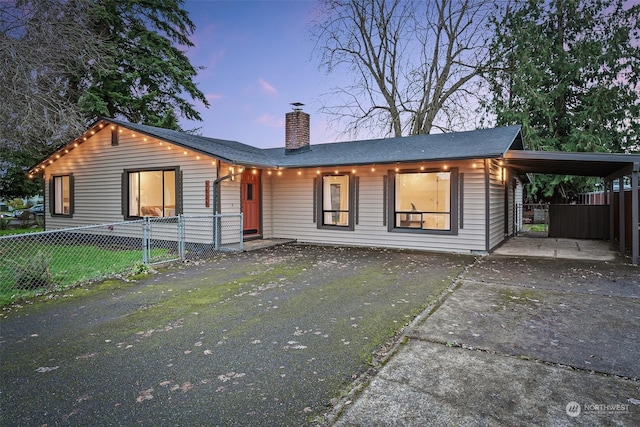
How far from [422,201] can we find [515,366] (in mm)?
8207

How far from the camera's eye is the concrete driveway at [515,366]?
2420mm

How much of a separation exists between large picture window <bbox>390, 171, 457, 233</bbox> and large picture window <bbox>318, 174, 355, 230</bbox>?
1.66 metres

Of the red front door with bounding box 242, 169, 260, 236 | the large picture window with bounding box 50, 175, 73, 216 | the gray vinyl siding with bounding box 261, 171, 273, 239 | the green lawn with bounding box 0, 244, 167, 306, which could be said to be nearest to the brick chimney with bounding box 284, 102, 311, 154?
the gray vinyl siding with bounding box 261, 171, 273, 239

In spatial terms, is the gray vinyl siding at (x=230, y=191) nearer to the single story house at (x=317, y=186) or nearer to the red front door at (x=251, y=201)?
the single story house at (x=317, y=186)

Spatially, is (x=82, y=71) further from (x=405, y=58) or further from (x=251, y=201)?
(x=405, y=58)

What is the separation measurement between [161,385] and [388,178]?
8.40 m

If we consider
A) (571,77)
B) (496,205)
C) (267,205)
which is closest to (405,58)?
(571,77)

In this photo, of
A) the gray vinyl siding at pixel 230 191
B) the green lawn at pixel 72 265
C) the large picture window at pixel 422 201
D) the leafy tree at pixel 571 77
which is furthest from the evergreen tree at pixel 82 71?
the leafy tree at pixel 571 77

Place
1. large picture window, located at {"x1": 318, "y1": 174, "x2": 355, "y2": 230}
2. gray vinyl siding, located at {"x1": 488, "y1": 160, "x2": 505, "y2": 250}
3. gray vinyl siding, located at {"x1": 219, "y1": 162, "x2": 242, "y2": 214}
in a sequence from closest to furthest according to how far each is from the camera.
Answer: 1. gray vinyl siding, located at {"x1": 488, "y1": 160, "x2": 505, "y2": 250}
2. gray vinyl siding, located at {"x1": 219, "y1": 162, "x2": 242, "y2": 214}
3. large picture window, located at {"x1": 318, "y1": 174, "x2": 355, "y2": 230}

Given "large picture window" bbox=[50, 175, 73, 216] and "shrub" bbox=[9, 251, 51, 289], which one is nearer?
"shrub" bbox=[9, 251, 51, 289]

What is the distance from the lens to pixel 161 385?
2822 millimetres

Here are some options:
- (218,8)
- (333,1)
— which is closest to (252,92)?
(218,8)

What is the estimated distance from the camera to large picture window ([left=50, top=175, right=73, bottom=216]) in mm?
13133

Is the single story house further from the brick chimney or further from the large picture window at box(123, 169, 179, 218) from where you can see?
the brick chimney
